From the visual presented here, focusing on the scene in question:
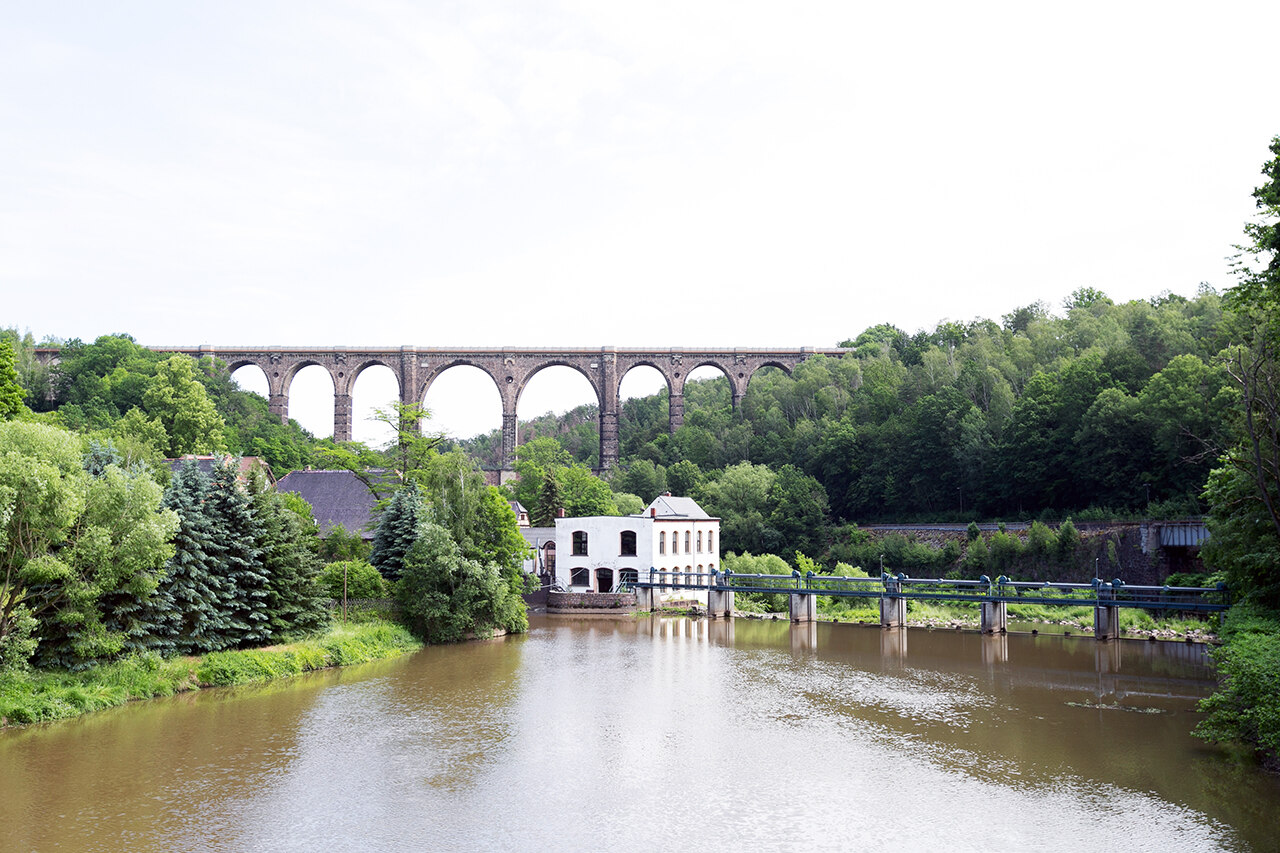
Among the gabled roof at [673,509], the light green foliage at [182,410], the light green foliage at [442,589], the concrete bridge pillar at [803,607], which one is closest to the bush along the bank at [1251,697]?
the light green foliage at [442,589]

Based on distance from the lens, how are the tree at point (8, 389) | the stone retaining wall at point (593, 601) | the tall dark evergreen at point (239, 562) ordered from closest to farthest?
the tall dark evergreen at point (239, 562)
the tree at point (8, 389)
the stone retaining wall at point (593, 601)

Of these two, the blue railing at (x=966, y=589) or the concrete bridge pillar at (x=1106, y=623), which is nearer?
the blue railing at (x=966, y=589)

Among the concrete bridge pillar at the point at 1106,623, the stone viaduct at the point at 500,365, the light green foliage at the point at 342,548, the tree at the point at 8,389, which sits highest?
the stone viaduct at the point at 500,365

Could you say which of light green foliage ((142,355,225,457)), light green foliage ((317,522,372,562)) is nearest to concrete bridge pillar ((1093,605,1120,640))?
light green foliage ((317,522,372,562))

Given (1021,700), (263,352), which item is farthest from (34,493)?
(263,352)

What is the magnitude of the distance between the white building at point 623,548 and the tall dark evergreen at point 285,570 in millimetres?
18630

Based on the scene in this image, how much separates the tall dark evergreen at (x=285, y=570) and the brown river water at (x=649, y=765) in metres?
1.78

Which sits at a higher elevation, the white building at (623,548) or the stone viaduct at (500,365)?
the stone viaduct at (500,365)

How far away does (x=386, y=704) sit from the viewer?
20.7 metres

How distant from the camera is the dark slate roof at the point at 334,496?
4297 cm

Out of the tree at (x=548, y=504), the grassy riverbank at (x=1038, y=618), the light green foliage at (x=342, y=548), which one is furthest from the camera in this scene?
the tree at (x=548, y=504)

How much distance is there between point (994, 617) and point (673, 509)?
54.1 feet

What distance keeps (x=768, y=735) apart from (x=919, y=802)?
4.62m

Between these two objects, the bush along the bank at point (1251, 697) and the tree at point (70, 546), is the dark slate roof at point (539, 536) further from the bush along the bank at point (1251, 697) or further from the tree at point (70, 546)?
the bush along the bank at point (1251, 697)
